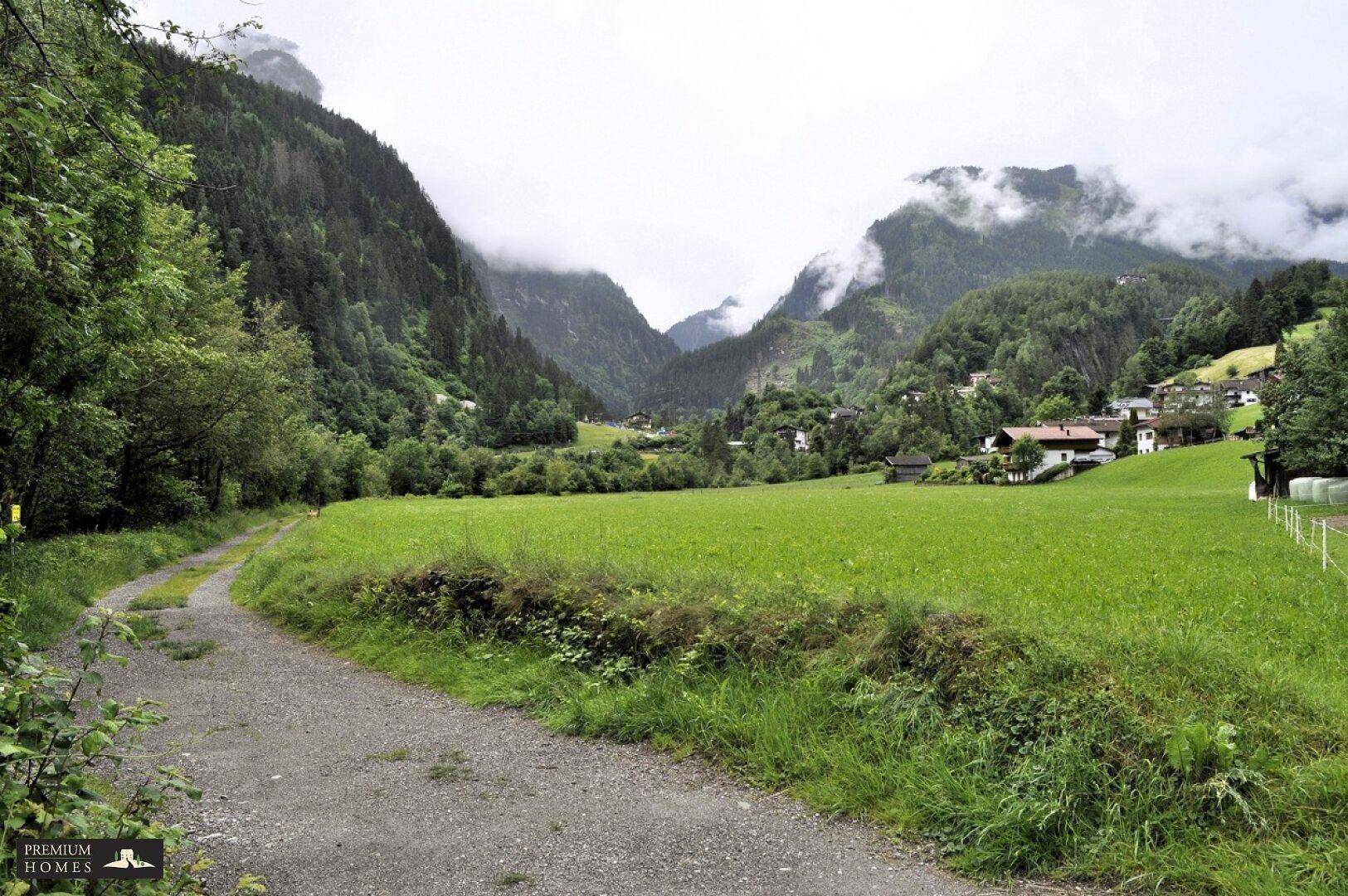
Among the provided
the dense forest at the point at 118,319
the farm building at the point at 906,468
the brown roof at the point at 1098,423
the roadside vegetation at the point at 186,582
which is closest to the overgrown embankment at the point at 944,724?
the dense forest at the point at 118,319

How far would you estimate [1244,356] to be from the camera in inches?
6344

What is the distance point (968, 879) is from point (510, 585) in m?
8.03

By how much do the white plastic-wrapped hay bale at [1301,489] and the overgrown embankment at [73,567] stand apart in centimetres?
5653

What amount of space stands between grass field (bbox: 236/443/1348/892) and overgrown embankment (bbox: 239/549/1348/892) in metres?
0.02

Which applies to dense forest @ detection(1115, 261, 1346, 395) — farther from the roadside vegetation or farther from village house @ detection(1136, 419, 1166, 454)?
the roadside vegetation

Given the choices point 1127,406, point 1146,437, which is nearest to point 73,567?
point 1146,437

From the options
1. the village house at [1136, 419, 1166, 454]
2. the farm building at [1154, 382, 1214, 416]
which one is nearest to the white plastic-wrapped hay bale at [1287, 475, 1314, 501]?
the farm building at [1154, 382, 1214, 416]

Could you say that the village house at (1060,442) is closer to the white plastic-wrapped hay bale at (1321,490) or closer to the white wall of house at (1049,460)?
the white wall of house at (1049,460)

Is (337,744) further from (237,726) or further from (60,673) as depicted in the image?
(60,673)

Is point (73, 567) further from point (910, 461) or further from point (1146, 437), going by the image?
point (1146, 437)

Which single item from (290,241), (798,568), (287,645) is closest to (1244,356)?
(798,568)

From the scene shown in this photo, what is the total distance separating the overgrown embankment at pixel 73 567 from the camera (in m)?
12.7

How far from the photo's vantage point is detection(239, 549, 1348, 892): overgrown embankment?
5.04m

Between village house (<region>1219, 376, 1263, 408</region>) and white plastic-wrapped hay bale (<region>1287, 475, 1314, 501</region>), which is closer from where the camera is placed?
white plastic-wrapped hay bale (<region>1287, 475, 1314, 501</region>)
